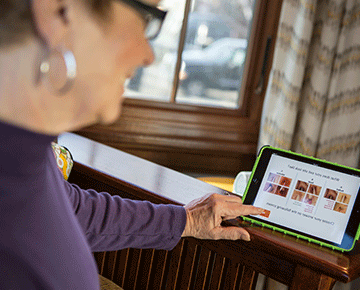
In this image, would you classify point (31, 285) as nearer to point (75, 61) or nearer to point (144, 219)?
point (75, 61)

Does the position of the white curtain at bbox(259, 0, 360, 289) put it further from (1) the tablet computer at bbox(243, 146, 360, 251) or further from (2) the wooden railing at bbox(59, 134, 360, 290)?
(1) the tablet computer at bbox(243, 146, 360, 251)

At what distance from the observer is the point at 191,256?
4.28ft

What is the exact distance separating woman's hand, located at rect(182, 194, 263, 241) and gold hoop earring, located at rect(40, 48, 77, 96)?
0.66 m

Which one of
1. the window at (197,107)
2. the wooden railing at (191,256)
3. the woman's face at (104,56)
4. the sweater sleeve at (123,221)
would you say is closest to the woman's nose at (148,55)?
the woman's face at (104,56)

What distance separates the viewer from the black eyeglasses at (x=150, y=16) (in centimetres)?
48

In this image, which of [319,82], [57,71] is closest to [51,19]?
[57,71]

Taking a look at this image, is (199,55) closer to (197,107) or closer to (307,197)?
(197,107)

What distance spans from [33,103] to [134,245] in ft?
2.07

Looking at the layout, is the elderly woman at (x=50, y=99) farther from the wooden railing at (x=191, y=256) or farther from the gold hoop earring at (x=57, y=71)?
the wooden railing at (x=191, y=256)

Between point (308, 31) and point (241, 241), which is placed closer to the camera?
point (241, 241)

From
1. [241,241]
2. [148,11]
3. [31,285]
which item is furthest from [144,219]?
[148,11]

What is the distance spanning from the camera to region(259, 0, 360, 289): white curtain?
2.37 meters

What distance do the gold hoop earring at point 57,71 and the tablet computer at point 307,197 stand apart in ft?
2.47

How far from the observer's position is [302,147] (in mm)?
2445
